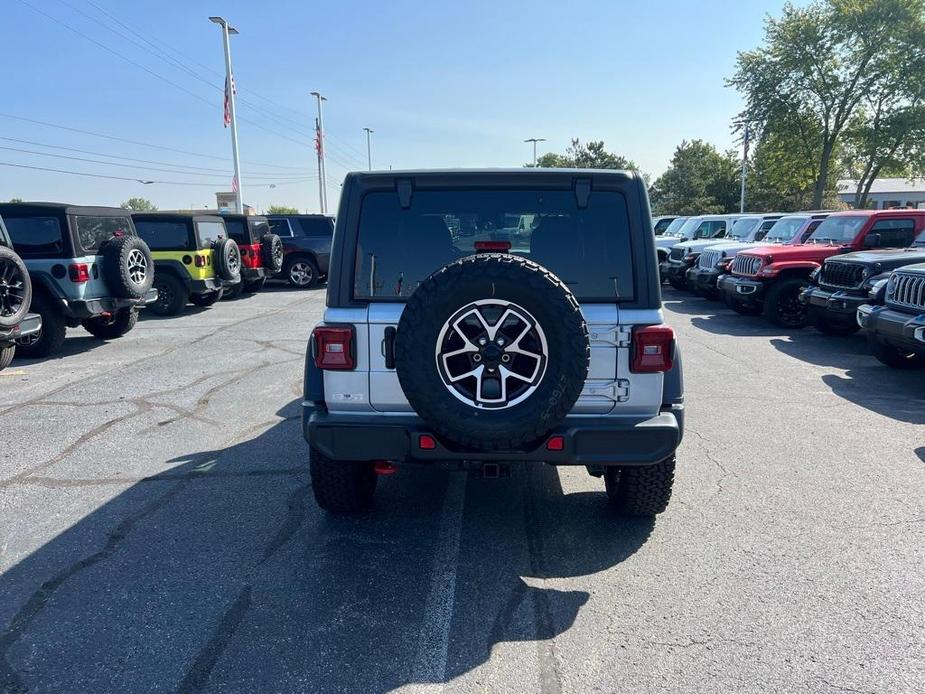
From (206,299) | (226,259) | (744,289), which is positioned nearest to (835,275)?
(744,289)

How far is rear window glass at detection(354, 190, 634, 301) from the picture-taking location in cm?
336

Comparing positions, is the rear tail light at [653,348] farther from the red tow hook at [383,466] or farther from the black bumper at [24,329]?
the black bumper at [24,329]

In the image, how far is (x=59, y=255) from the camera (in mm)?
8789

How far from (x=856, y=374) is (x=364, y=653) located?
726 cm

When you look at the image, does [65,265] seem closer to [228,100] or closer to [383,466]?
[383,466]

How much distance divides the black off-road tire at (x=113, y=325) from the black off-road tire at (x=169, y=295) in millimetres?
2347

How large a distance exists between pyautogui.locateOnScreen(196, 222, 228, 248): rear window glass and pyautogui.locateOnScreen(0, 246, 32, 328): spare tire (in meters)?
5.34

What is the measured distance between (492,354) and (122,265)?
Result: 7987 mm

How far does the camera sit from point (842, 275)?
9359 millimetres

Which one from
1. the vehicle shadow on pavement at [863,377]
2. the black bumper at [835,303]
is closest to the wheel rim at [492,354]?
the vehicle shadow on pavement at [863,377]

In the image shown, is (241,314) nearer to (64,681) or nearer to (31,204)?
(31,204)

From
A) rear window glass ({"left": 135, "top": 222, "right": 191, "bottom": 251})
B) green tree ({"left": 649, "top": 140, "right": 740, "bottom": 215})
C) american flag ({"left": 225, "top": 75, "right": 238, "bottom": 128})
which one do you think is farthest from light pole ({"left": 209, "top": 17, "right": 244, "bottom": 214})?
green tree ({"left": 649, "top": 140, "right": 740, "bottom": 215})

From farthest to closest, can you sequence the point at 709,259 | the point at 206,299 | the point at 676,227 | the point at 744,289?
the point at 676,227 → the point at 709,259 → the point at 206,299 → the point at 744,289

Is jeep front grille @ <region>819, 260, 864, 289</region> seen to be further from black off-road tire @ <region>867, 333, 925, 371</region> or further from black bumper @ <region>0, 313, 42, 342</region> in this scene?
black bumper @ <region>0, 313, 42, 342</region>
